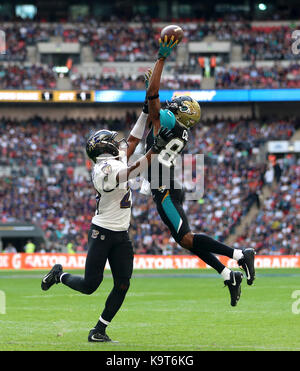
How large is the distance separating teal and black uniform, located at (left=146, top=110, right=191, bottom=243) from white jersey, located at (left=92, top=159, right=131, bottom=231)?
64 cm

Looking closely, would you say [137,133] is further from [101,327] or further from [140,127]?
[101,327]

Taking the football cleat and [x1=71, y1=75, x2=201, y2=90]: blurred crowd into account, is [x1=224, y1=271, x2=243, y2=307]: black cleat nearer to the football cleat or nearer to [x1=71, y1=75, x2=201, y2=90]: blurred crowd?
the football cleat

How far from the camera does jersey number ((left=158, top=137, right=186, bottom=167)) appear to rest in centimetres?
935

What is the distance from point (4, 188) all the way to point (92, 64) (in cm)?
944

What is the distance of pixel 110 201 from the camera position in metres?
8.88

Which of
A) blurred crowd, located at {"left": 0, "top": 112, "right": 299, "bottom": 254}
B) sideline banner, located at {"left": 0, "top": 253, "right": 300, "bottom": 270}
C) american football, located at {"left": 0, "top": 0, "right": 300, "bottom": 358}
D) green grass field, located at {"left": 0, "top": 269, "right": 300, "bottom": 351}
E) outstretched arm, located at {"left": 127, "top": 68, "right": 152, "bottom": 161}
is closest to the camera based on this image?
green grass field, located at {"left": 0, "top": 269, "right": 300, "bottom": 351}

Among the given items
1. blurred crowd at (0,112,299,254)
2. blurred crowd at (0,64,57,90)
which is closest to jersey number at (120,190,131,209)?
blurred crowd at (0,112,299,254)

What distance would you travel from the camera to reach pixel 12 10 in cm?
4375

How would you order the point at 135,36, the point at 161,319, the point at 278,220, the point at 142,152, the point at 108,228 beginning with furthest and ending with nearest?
1. the point at 135,36
2. the point at 278,220
3. the point at 161,319
4. the point at 142,152
5. the point at 108,228

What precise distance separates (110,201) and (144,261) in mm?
21069

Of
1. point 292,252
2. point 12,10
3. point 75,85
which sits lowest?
point 292,252

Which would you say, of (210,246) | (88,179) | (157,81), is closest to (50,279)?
(210,246)
